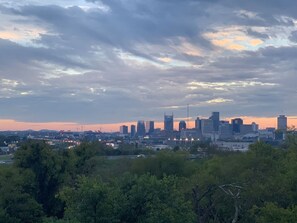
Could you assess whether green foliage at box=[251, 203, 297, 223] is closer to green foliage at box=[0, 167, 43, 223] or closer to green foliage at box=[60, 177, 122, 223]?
green foliage at box=[60, 177, 122, 223]

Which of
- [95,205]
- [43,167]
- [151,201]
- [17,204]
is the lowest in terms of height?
[17,204]

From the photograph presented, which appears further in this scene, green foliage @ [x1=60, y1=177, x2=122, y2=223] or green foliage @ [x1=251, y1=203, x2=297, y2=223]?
green foliage @ [x1=60, y1=177, x2=122, y2=223]

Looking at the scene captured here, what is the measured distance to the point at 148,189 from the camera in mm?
26875

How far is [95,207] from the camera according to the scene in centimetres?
2614

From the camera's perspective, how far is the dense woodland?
26125 mm

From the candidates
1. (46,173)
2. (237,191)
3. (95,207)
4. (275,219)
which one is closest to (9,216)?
(46,173)

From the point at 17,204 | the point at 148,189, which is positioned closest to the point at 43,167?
the point at 17,204

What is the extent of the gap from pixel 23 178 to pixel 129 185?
54.1 feet

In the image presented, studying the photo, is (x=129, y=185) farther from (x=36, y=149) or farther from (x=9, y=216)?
(x=36, y=149)

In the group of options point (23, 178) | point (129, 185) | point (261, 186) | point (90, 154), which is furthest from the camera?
point (90, 154)

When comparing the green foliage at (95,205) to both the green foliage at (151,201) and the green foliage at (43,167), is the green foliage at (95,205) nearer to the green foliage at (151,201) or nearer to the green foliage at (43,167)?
the green foliage at (151,201)

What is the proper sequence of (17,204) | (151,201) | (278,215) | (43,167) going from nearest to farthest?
1. (278,215)
2. (151,201)
3. (17,204)
4. (43,167)

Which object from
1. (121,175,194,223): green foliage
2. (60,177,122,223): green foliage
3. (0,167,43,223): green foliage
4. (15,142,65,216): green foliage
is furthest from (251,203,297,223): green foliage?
(15,142,65,216): green foliage

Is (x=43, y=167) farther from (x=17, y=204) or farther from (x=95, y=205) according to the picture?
(x=95, y=205)
